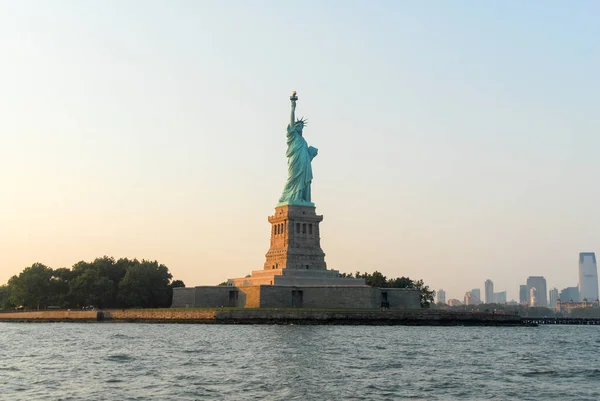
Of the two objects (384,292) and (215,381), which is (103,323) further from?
(215,381)

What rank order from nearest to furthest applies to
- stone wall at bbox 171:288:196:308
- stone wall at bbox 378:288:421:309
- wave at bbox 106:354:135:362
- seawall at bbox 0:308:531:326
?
wave at bbox 106:354:135:362 → seawall at bbox 0:308:531:326 → stone wall at bbox 378:288:421:309 → stone wall at bbox 171:288:196:308

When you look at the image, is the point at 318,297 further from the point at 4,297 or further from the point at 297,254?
the point at 4,297

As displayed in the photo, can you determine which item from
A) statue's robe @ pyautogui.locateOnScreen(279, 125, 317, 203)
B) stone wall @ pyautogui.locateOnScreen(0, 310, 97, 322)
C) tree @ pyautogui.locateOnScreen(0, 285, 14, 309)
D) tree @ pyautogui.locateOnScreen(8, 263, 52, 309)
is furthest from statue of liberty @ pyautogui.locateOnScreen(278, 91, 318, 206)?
tree @ pyautogui.locateOnScreen(0, 285, 14, 309)

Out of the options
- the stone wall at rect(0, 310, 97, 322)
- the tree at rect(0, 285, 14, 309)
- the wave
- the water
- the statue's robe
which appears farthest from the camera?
the tree at rect(0, 285, 14, 309)

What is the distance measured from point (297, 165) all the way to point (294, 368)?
61.1m

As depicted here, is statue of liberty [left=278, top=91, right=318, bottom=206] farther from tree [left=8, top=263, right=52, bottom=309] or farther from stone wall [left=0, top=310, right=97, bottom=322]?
tree [left=8, top=263, right=52, bottom=309]

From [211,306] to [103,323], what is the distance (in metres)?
13.4

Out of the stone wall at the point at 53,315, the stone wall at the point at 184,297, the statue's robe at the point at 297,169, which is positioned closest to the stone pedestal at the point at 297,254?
the statue's robe at the point at 297,169

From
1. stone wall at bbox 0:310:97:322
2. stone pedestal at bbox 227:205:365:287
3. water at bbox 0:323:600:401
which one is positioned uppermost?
stone pedestal at bbox 227:205:365:287

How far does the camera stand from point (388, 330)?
70.4 metres

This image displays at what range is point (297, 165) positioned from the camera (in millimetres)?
98125

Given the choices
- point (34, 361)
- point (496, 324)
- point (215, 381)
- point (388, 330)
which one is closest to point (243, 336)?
point (388, 330)

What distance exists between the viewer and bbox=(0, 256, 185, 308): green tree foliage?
107750 millimetres

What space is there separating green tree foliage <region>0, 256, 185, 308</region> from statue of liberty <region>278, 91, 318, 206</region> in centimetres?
2615
